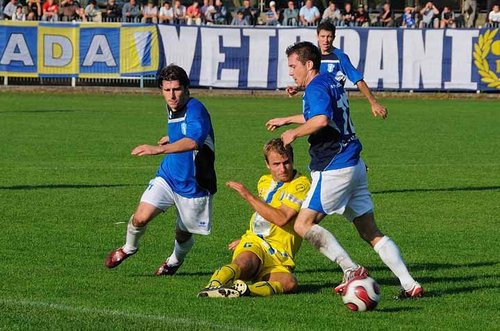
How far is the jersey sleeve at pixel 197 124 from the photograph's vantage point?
905 cm

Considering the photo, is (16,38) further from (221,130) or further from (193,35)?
(221,130)

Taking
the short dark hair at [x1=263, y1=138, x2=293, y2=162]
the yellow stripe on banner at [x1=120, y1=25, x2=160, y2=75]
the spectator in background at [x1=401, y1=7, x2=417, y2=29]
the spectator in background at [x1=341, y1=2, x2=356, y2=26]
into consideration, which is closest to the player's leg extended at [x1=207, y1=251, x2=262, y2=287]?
the short dark hair at [x1=263, y1=138, x2=293, y2=162]

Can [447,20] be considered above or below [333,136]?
above

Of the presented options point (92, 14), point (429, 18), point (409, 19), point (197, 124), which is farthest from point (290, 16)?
point (197, 124)

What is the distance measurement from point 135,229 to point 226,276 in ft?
3.56

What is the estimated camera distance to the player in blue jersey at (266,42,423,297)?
27.6 ft

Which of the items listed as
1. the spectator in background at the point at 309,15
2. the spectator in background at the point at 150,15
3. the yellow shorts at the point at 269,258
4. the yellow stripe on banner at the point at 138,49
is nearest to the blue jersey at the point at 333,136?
the yellow shorts at the point at 269,258

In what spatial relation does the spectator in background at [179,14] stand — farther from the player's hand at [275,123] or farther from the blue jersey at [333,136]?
the blue jersey at [333,136]

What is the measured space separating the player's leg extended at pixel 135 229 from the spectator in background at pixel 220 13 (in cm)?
3168

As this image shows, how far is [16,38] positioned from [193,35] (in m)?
5.75

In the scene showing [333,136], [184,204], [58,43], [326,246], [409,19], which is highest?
[409,19]

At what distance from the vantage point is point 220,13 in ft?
137

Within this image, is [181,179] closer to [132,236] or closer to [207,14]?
[132,236]

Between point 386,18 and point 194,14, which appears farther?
point 194,14
